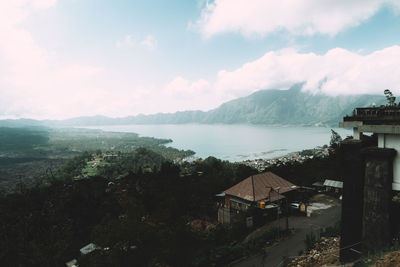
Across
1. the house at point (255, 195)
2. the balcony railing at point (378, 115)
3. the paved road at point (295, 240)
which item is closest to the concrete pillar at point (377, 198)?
the balcony railing at point (378, 115)

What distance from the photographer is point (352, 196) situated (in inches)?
205

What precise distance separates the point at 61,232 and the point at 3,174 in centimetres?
8453

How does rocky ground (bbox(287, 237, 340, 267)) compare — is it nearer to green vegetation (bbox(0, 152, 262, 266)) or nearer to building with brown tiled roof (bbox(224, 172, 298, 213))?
green vegetation (bbox(0, 152, 262, 266))

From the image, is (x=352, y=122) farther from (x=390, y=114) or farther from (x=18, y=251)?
(x=18, y=251)

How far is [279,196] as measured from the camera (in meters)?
15.1

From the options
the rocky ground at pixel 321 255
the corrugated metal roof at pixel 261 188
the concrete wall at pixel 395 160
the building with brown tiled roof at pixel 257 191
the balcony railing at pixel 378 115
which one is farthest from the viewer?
the corrugated metal roof at pixel 261 188

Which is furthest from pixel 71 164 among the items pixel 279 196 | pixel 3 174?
pixel 279 196

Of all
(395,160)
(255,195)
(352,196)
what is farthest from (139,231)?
(255,195)

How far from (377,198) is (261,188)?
11853mm

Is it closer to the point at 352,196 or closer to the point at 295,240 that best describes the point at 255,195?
the point at 295,240

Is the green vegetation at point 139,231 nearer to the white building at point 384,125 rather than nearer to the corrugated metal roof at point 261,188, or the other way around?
the corrugated metal roof at point 261,188

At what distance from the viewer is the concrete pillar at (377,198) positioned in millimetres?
4734

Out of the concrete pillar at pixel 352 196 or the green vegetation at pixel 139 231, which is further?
the green vegetation at pixel 139 231

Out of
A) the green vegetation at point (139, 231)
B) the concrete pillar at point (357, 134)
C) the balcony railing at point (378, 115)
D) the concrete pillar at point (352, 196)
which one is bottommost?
the green vegetation at point (139, 231)
